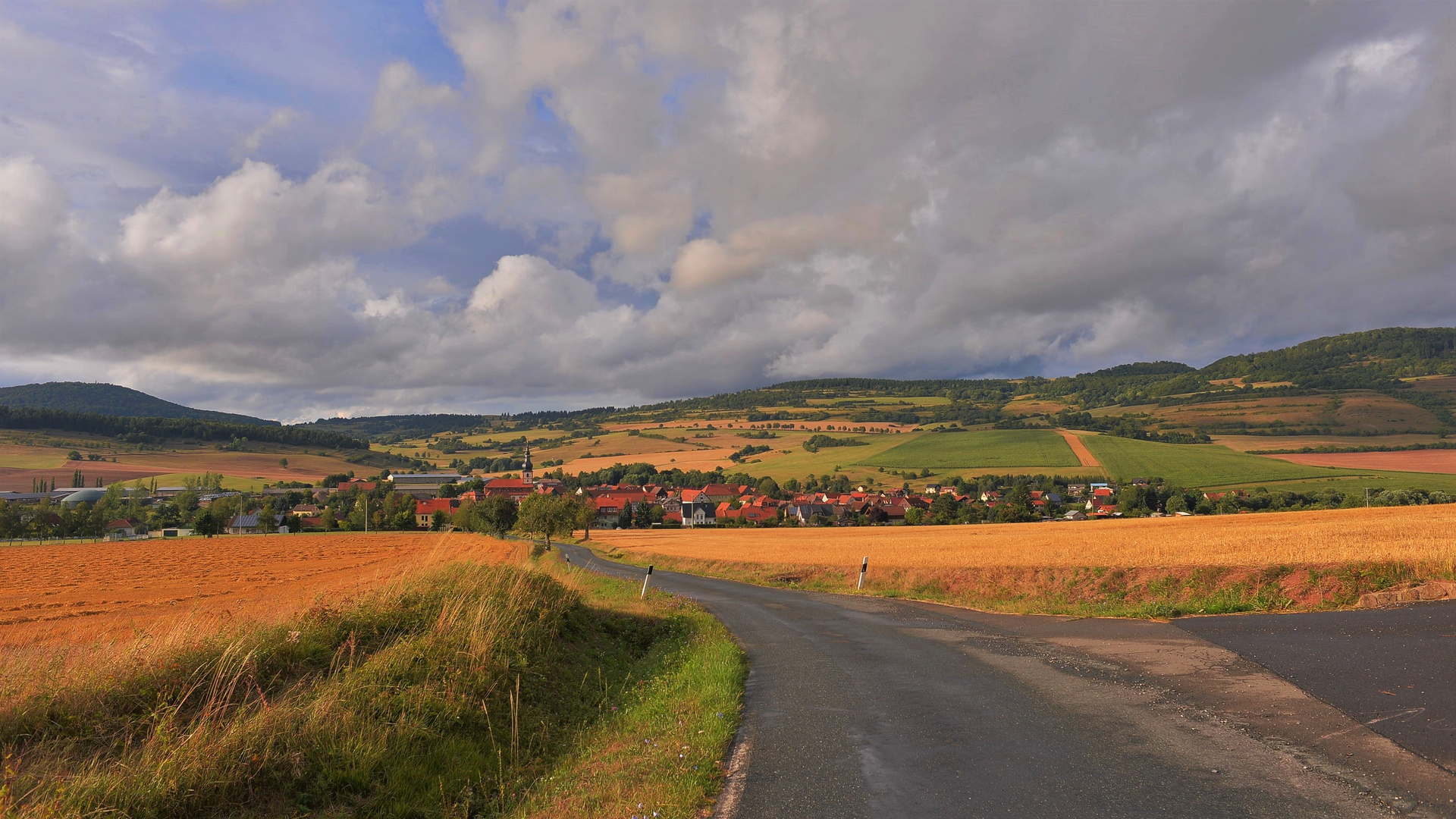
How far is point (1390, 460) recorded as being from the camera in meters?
106

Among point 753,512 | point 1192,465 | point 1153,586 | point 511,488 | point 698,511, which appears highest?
point 1153,586

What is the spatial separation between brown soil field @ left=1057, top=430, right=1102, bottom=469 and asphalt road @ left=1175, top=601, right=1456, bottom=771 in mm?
117723

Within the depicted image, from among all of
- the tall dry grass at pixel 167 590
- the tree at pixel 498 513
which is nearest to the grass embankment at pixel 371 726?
the tall dry grass at pixel 167 590

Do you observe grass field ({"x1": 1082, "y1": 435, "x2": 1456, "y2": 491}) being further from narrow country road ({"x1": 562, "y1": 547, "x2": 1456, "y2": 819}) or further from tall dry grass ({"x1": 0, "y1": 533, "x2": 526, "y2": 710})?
narrow country road ({"x1": 562, "y1": 547, "x2": 1456, "y2": 819})

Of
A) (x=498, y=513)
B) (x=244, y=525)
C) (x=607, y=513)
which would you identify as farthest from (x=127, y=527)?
(x=607, y=513)

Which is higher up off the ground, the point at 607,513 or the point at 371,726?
the point at 371,726

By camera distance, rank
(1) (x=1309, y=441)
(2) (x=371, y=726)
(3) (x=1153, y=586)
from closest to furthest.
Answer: (2) (x=371, y=726) → (3) (x=1153, y=586) → (1) (x=1309, y=441)

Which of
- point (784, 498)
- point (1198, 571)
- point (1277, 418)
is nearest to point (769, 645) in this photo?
point (1198, 571)

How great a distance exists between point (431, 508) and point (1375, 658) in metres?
143

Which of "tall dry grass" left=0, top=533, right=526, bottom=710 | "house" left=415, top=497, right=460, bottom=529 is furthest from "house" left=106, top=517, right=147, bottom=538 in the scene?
"house" left=415, top=497, right=460, bottom=529

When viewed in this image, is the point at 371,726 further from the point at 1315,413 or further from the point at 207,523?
the point at 1315,413

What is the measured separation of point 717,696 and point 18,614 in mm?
31954

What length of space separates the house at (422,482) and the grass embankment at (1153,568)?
152616mm

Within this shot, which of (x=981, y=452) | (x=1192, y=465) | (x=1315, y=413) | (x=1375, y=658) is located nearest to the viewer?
(x=1375, y=658)
